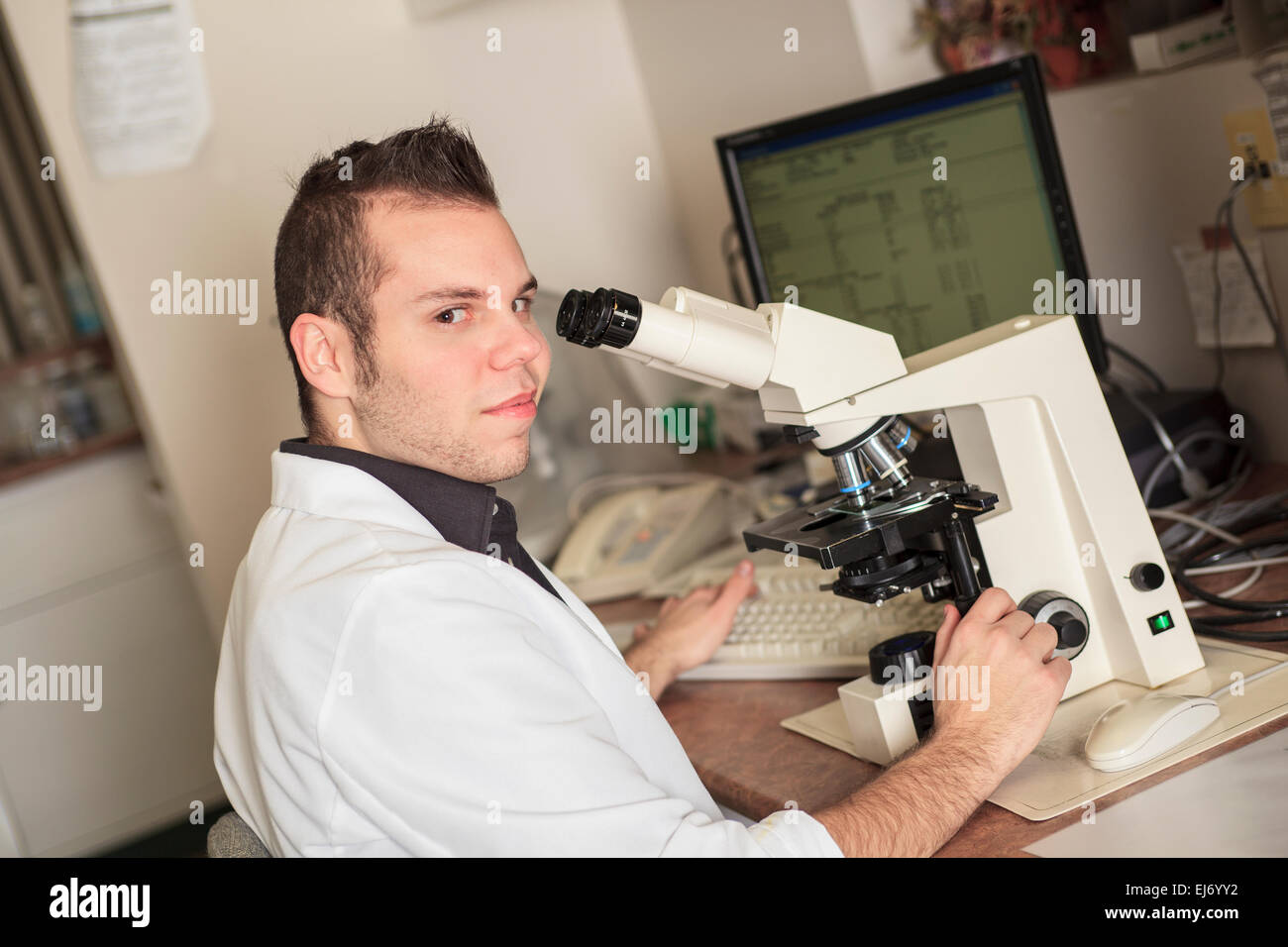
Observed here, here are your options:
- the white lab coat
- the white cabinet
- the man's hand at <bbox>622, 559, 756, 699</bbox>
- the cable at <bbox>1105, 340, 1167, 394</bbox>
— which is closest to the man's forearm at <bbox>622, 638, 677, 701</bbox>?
the man's hand at <bbox>622, 559, 756, 699</bbox>

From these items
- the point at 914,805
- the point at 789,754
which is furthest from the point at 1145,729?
the point at 789,754

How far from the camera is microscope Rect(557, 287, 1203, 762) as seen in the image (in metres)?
1.07

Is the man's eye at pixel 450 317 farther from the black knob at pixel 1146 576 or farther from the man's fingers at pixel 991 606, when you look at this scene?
the black knob at pixel 1146 576

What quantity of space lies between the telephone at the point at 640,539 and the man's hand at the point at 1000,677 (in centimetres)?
74

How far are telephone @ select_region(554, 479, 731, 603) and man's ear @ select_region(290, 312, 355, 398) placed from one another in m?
0.68

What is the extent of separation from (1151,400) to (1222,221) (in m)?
0.24

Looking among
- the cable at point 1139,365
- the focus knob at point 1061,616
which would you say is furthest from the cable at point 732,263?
the focus knob at point 1061,616

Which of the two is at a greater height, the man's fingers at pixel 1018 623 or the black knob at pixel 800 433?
the black knob at pixel 800 433

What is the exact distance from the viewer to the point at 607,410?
217cm

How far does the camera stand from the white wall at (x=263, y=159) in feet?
6.74

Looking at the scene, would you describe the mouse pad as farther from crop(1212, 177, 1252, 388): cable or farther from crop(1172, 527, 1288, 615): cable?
crop(1212, 177, 1252, 388): cable

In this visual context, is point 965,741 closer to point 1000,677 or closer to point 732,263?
point 1000,677

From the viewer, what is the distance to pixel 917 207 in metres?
1.54
